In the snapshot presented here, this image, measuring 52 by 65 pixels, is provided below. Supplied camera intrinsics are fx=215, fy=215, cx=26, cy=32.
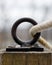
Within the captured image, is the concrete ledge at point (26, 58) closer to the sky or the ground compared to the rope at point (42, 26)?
closer to the ground

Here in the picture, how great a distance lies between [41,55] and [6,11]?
14.9 ft

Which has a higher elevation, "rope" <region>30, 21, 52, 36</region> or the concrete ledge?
"rope" <region>30, 21, 52, 36</region>

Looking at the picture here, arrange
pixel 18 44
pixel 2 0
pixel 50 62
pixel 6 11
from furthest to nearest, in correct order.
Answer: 1. pixel 2 0
2. pixel 6 11
3. pixel 18 44
4. pixel 50 62

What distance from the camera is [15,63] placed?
1.36ft

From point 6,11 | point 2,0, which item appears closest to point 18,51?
point 6,11

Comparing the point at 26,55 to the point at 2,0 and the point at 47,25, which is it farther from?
the point at 2,0

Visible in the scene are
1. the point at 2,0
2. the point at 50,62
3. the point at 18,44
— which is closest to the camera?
the point at 50,62

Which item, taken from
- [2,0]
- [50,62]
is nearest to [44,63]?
[50,62]

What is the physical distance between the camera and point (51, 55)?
413 mm

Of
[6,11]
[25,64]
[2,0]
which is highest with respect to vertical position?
[2,0]

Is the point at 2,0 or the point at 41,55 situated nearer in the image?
the point at 41,55

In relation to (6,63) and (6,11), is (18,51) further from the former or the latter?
(6,11)

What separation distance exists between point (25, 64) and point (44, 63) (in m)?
0.04

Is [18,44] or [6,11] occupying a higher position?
[6,11]
